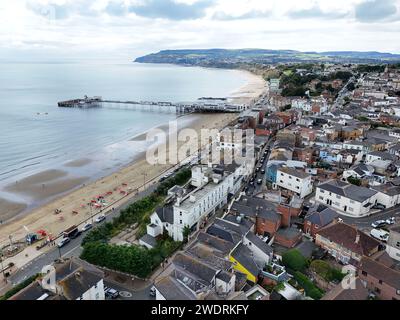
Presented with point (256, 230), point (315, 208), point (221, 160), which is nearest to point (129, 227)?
point (256, 230)

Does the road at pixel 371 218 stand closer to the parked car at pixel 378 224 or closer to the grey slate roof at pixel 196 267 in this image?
the parked car at pixel 378 224

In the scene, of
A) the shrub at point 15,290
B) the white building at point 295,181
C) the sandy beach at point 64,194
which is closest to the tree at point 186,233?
the shrub at point 15,290

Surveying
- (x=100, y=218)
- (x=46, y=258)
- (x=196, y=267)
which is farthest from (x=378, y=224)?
(x=46, y=258)

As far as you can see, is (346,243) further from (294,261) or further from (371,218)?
(371,218)

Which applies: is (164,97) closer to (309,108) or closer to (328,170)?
(309,108)

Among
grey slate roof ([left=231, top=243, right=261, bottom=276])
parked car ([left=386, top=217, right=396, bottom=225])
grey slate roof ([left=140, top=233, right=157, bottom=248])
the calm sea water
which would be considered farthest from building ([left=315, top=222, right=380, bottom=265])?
the calm sea water

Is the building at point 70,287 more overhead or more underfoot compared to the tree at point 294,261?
more overhead
